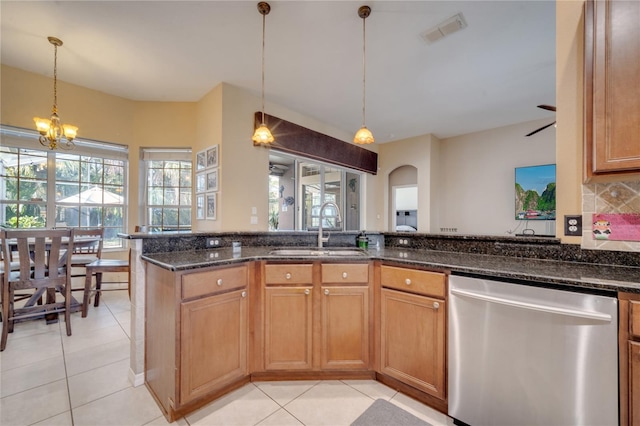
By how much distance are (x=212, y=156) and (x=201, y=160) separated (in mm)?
365

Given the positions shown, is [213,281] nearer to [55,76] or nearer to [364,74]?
[364,74]

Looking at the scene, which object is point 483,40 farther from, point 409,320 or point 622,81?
point 409,320

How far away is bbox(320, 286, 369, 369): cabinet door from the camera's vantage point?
1.86 m

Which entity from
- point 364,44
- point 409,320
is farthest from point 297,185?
point 409,320

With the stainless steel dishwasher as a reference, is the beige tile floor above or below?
below

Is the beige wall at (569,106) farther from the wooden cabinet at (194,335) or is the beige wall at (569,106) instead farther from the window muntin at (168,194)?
the window muntin at (168,194)

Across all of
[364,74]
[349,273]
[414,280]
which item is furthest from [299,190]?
[414,280]

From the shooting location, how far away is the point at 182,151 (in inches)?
165

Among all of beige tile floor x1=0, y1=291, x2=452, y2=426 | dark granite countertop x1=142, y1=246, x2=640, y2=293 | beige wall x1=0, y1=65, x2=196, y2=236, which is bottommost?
beige tile floor x1=0, y1=291, x2=452, y2=426

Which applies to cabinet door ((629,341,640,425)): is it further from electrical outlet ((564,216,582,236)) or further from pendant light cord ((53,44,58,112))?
pendant light cord ((53,44,58,112))

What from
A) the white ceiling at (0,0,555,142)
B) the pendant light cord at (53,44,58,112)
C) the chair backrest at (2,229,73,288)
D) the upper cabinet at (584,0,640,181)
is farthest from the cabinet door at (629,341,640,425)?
the pendant light cord at (53,44,58,112)

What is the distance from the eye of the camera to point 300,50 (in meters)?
2.82

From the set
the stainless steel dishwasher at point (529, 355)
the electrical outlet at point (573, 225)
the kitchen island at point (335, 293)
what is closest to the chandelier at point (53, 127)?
the kitchen island at point (335, 293)

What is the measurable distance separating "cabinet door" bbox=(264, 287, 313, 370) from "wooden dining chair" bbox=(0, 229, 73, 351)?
2.15 metres
